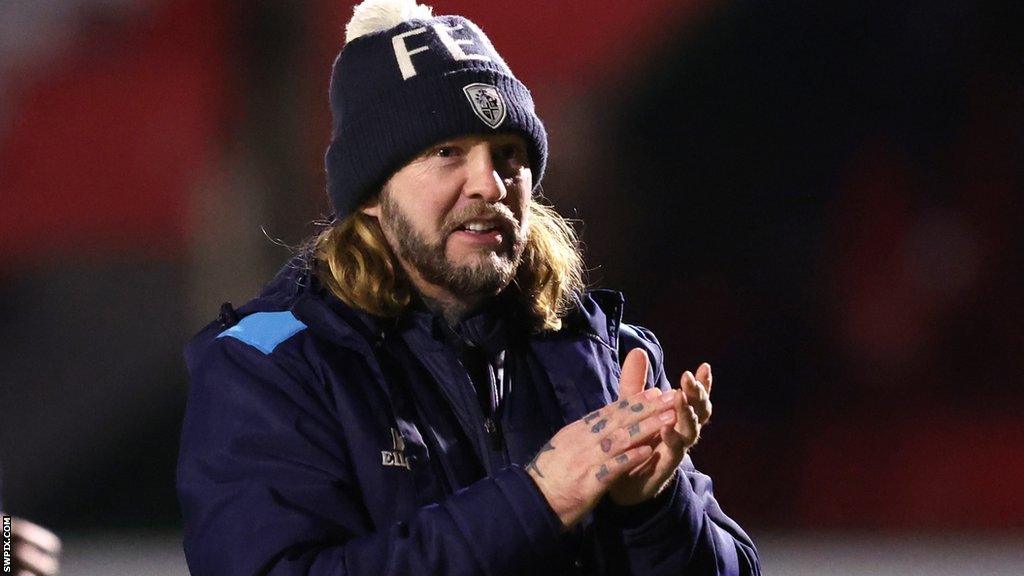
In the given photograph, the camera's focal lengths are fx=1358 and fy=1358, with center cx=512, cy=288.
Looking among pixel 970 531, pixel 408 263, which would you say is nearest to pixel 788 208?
pixel 970 531

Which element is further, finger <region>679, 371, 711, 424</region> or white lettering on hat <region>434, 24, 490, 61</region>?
white lettering on hat <region>434, 24, 490, 61</region>

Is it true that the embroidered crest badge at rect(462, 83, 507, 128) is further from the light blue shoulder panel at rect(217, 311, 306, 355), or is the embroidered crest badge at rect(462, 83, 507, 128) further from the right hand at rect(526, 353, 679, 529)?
the right hand at rect(526, 353, 679, 529)

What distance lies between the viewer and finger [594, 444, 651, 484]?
159 cm

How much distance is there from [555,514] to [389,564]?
203mm

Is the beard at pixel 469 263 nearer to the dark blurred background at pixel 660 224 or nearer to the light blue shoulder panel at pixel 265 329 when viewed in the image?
the light blue shoulder panel at pixel 265 329

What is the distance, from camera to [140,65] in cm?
468

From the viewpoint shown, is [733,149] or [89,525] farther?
[733,149]

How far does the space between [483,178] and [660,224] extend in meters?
2.83

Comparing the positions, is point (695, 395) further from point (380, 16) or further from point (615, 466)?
point (380, 16)

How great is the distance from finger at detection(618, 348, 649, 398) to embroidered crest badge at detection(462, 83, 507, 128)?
423 mm

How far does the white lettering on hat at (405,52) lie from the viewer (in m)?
1.97

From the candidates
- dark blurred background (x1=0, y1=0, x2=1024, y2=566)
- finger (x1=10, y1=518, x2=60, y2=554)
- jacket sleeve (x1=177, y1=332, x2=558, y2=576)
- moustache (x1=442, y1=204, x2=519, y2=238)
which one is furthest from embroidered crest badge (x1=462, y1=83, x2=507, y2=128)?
dark blurred background (x1=0, y1=0, x2=1024, y2=566)

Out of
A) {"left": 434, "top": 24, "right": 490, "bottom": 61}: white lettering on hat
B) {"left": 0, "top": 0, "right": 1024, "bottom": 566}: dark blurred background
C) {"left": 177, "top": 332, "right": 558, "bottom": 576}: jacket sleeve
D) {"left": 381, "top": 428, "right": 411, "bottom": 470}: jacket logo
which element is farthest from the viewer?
{"left": 0, "top": 0, "right": 1024, "bottom": 566}: dark blurred background

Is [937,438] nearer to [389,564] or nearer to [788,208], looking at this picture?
[788,208]
